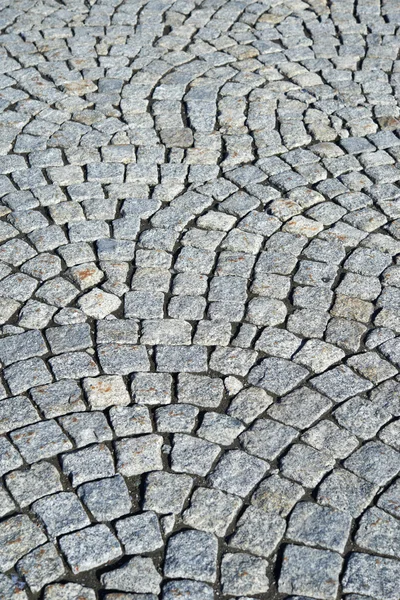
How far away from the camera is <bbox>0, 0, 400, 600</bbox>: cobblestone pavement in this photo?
130 inches

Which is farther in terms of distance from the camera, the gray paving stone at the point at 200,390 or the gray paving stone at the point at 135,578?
the gray paving stone at the point at 200,390

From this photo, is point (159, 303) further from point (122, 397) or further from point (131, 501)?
point (131, 501)

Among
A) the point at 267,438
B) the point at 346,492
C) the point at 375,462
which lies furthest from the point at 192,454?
the point at 375,462

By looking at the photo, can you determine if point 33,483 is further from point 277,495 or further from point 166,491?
point 277,495

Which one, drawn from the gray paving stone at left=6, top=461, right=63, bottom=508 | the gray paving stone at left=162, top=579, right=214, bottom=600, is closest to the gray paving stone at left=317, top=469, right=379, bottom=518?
the gray paving stone at left=162, top=579, right=214, bottom=600

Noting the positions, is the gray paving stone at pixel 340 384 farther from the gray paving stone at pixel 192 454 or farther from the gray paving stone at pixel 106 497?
the gray paving stone at pixel 106 497

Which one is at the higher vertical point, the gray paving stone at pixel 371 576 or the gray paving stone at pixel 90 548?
the gray paving stone at pixel 90 548

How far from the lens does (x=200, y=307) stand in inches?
172

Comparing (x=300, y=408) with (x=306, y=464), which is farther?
(x=300, y=408)

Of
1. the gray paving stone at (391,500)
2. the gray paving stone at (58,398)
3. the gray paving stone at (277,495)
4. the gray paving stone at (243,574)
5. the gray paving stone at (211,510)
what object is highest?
the gray paving stone at (58,398)

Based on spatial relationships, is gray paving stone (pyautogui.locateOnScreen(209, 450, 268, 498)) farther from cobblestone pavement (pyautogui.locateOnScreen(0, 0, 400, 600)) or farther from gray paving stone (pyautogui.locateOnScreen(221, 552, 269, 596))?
gray paving stone (pyautogui.locateOnScreen(221, 552, 269, 596))

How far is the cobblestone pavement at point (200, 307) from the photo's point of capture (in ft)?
10.9

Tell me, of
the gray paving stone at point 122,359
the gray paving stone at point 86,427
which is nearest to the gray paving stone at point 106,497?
the gray paving stone at point 86,427

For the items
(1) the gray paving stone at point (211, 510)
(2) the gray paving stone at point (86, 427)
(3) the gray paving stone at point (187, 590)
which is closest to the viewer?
(3) the gray paving stone at point (187, 590)
